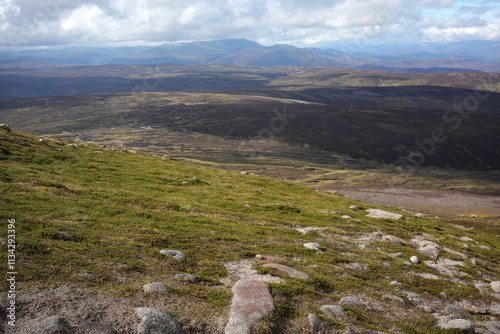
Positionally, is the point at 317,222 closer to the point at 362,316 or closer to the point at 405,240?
the point at 405,240

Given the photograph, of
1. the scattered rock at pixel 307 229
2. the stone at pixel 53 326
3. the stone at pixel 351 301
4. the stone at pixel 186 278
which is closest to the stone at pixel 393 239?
the scattered rock at pixel 307 229

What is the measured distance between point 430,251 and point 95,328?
22276 millimetres

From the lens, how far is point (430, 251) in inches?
853

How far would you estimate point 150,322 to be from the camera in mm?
9258

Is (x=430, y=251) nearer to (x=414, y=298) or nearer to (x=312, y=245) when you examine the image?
(x=414, y=298)

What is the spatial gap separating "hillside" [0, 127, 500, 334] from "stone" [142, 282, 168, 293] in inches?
2.6

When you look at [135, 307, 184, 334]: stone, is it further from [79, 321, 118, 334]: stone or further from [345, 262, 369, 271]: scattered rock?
[345, 262, 369, 271]: scattered rock

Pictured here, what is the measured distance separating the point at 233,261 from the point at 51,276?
799 centimetres

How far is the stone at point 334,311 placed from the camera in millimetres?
11448

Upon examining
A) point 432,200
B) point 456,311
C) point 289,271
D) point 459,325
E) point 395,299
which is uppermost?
point 289,271

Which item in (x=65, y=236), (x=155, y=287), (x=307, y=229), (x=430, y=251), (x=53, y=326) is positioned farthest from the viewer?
(x=307, y=229)

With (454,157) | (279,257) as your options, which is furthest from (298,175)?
(279,257)

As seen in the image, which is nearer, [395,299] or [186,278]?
[186,278]

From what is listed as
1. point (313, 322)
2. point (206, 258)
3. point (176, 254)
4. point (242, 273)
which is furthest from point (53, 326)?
point (313, 322)
